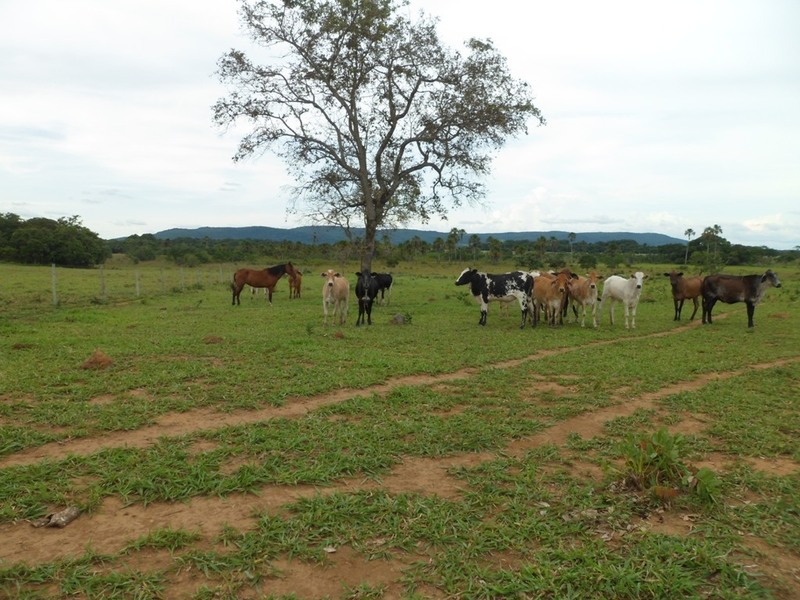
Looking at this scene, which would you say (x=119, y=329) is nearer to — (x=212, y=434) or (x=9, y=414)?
(x=9, y=414)

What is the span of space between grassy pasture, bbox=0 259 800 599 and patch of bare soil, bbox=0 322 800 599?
0.02 metres

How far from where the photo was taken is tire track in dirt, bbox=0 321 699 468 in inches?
195

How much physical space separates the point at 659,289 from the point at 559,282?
18611 millimetres

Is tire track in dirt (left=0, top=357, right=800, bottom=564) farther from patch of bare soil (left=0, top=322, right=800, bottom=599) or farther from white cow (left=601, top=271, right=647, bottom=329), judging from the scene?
white cow (left=601, top=271, right=647, bottom=329)

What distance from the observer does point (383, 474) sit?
186 inches

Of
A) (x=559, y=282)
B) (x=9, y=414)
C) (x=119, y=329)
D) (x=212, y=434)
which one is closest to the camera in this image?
(x=212, y=434)

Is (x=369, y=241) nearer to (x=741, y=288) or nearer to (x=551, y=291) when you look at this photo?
(x=551, y=291)

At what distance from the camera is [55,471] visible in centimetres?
448

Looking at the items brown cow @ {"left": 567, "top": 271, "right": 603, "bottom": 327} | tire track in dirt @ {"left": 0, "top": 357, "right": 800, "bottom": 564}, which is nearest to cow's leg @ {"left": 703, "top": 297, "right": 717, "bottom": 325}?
brown cow @ {"left": 567, "top": 271, "right": 603, "bottom": 327}

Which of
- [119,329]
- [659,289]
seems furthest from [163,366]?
[659,289]

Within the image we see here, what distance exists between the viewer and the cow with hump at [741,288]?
51.4 ft

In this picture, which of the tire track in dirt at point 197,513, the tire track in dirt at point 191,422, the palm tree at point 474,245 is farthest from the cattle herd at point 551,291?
the palm tree at point 474,245

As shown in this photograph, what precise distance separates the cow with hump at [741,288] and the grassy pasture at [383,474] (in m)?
6.16

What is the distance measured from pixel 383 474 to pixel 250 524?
1352 millimetres
